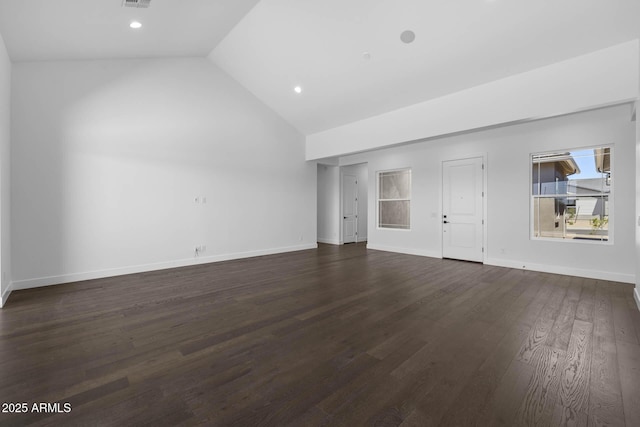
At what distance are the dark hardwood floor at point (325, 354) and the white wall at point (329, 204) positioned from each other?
4.96 meters

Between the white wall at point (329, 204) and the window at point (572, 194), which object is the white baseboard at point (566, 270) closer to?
the window at point (572, 194)

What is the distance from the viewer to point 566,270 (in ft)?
16.4

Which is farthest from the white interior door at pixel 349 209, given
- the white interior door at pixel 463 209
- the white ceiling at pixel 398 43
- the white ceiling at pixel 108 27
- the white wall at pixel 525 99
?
the white ceiling at pixel 108 27

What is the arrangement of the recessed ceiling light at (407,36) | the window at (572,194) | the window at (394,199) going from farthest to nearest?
the window at (394,199), the window at (572,194), the recessed ceiling light at (407,36)

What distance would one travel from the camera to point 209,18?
4.64 m

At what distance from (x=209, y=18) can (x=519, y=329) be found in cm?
582

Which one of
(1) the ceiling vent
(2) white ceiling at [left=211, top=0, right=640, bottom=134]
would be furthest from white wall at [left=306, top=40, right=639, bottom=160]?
(1) the ceiling vent

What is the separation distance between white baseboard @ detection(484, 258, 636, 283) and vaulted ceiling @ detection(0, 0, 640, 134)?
3311mm

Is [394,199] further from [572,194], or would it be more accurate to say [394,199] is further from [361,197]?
[572,194]

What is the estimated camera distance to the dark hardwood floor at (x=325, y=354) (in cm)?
171

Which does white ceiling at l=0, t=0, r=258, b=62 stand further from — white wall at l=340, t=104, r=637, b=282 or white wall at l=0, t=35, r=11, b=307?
white wall at l=340, t=104, r=637, b=282

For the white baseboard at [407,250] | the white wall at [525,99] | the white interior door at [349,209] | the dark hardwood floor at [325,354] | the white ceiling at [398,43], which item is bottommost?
the dark hardwood floor at [325,354]

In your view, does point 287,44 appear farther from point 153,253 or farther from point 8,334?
point 8,334

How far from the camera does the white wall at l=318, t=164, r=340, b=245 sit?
9250mm
